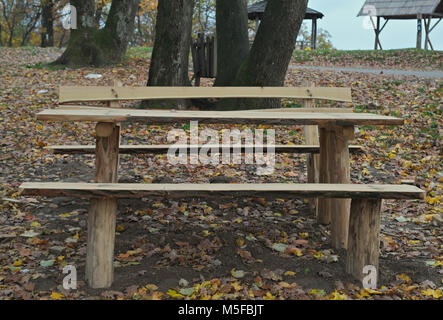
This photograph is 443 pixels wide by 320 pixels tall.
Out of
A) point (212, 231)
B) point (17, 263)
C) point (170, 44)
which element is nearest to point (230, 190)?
point (212, 231)

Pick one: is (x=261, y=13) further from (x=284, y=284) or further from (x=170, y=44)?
(x=284, y=284)

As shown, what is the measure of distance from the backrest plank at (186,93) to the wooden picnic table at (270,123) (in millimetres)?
874

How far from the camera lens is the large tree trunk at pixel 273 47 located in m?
7.32

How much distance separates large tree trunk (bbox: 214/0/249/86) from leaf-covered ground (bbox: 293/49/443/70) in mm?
7320

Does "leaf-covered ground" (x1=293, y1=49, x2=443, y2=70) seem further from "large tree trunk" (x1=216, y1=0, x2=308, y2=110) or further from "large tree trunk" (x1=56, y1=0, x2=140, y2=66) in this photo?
"large tree trunk" (x1=216, y1=0, x2=308, y2=110)

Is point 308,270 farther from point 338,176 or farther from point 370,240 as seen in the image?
point 338,176

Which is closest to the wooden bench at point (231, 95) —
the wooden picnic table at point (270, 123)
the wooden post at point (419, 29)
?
the wooden picnic table at point (270, 123)

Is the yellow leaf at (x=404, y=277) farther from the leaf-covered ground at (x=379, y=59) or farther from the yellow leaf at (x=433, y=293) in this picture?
the leaf-covered ground at (x=379, y=59)

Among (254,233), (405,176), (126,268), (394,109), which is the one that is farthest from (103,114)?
(394,109)

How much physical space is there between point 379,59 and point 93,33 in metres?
9.14

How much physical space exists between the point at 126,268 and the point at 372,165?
3.83m

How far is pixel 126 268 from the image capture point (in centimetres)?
345

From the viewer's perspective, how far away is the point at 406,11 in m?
23.3

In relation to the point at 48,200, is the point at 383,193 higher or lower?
higher
